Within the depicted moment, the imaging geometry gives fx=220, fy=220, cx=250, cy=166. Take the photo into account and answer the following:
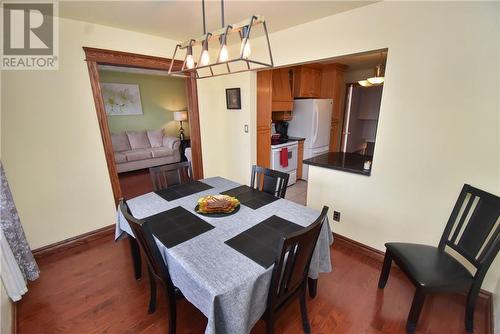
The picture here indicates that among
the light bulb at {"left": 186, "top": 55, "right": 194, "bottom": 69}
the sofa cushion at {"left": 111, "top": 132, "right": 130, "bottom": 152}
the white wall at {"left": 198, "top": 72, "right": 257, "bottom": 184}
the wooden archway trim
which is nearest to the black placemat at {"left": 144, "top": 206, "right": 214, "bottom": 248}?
the light bulb at {"left": 186, "top": 55, "right": 194, "bottom": 69}

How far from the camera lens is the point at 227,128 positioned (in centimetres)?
338

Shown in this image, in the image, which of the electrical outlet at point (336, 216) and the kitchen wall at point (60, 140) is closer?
the kitchen wall at point (60, 140)

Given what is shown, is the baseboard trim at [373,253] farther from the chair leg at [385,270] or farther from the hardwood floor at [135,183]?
the hardwood floor at [135,183]

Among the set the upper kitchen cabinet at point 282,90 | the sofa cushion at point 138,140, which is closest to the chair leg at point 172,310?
the upper kitchen cabinet at point 282,90

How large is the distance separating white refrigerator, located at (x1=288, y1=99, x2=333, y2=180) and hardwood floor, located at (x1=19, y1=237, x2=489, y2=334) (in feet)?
7.82

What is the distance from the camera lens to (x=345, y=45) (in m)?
1.97

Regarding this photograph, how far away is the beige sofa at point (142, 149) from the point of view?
15.6 ft

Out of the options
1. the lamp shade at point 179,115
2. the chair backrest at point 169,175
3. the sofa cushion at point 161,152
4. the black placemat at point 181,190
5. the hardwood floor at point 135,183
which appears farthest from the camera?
the lamp shade at point 179,115

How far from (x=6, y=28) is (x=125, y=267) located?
224cm

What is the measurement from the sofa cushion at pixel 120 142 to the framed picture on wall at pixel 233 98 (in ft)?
10.4

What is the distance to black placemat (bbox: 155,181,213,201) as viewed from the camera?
6.15 feet

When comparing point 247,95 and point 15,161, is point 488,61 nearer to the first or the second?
point 247,95

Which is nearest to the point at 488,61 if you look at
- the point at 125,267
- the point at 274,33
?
the point at 274,33

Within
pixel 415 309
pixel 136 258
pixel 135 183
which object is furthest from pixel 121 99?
pixel 415 309
